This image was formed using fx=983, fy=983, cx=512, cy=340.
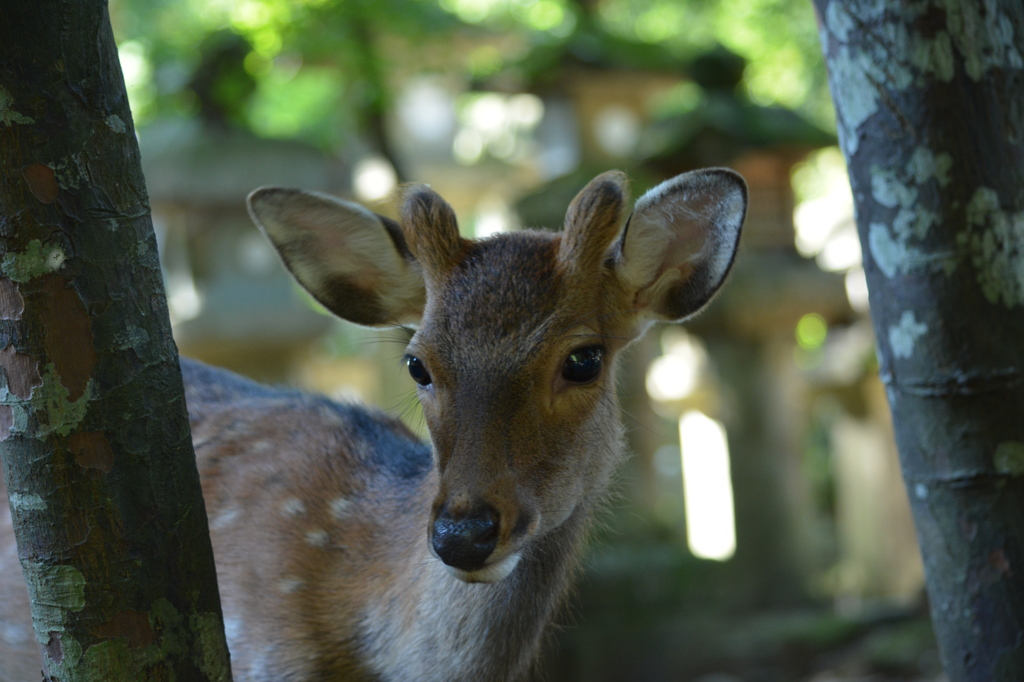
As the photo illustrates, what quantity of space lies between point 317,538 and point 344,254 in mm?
917

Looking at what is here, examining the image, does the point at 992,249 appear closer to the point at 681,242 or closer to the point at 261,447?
the point at 681,242

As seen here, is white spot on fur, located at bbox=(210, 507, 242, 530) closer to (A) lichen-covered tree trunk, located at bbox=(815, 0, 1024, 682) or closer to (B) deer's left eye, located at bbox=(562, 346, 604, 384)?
(B) deer's left eye, located at bbox=(562, 346, 604, 384)

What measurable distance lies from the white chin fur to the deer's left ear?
94 cm

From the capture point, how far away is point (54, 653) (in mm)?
1913

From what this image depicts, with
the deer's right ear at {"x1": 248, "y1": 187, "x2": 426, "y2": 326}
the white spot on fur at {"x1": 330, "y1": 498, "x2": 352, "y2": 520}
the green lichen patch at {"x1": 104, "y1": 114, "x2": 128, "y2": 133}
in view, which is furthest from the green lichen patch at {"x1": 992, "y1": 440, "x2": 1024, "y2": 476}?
the green lichen patch at {"x1": 104, "y1": 114, "x2": 128, "y2": 133}

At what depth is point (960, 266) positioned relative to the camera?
2.53 metres

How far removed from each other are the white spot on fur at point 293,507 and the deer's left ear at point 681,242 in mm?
1294

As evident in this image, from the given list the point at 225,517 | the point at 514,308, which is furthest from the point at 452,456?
the point at 225,517

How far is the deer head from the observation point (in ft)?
7.93

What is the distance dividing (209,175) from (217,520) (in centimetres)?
495

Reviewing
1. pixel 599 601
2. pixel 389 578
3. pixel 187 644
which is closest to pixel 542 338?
pixel 389 578

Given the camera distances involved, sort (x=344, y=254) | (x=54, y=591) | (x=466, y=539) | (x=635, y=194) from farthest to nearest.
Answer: (x=635, y=194) < (x=344, y=254) < (x=466, y=539) < (x=54, y=591)

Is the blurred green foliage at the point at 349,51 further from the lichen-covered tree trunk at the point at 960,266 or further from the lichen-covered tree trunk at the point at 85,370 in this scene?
the lichen-covered tree trunk at the point at 85,370

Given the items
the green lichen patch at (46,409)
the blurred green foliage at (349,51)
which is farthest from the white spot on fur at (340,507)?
the blurred green foliage at (349,51)
